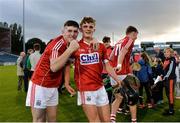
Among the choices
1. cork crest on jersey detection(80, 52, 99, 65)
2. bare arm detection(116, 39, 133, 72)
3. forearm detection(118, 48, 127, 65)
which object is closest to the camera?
cork crest on jersey detection(80, 52, 99, 65)

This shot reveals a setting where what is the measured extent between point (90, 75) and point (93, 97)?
0.33 meters

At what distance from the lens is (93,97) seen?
20.5ft

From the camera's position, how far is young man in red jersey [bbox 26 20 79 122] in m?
6.09

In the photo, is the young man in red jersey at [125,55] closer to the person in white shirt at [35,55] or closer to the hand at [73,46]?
the hand at [73,46]

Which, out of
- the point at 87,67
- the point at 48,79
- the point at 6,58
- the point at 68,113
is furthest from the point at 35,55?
the point at 6,58

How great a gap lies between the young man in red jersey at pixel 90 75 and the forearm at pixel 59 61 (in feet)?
1.48

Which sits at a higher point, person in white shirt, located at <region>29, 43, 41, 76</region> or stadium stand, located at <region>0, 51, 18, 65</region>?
stadium stand, located at <region>0, 51, 18, 65</region>

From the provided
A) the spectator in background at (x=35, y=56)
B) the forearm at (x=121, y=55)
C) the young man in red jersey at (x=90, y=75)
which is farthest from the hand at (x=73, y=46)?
the spectator in background at (x=35, y=56)

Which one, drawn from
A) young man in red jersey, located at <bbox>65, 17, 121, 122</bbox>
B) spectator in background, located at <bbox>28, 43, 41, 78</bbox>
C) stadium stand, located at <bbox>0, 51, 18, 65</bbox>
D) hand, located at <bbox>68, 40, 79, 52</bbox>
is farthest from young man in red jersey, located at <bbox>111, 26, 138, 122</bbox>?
stadium stand, located at <bbox>0, 51, 18, 65</bbox>

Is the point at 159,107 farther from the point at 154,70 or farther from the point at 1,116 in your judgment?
the point at 1,116

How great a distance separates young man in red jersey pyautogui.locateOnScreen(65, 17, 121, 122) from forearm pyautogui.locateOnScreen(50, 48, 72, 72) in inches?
17.8

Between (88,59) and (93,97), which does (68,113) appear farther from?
(88,59)

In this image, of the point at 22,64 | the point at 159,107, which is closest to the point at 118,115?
the point at 159,107

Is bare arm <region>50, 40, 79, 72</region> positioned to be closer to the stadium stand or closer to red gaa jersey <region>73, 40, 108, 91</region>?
red gaa jersey <region>73, 40, 108, 91</region>
